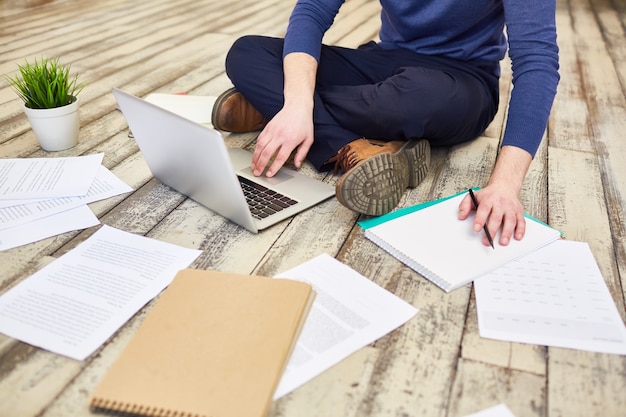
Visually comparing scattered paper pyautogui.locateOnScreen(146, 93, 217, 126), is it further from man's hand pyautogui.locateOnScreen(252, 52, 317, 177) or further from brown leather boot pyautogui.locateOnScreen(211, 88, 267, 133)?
man's hand pyautogui.locateOnScreen(252, 52, 317, 177)

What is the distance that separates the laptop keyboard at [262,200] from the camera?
1366mm

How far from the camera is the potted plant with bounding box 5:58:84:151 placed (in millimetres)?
1640

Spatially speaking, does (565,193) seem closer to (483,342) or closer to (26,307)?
(483,342)

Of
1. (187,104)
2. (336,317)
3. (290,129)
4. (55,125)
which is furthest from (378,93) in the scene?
(55,125)

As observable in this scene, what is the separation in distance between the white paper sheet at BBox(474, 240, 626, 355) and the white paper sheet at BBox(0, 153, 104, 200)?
101cm

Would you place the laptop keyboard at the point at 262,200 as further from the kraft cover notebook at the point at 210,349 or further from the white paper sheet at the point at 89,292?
the kraft cover notebook at the point at 210,349

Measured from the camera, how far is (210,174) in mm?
1234

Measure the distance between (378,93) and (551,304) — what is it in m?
0.70

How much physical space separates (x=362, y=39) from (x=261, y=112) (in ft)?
5.36

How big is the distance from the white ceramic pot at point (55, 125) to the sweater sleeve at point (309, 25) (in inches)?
26.0

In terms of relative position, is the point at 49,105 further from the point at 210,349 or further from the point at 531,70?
the point at 531,70

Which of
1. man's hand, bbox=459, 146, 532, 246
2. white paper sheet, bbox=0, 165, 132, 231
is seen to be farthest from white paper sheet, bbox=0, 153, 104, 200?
man's hand, bbox=459, 146, 532, 246

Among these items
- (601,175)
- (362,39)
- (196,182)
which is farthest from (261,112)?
(362,39)

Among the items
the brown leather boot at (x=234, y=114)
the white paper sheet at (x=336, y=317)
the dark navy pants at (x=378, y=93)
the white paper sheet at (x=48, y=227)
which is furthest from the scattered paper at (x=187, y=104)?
the white paper sheet at (x=336, y=317)
